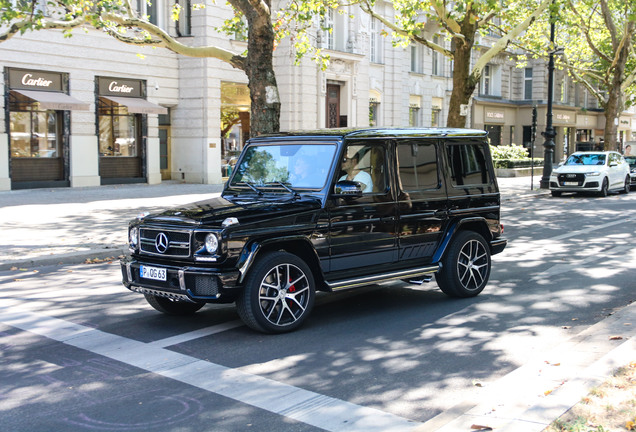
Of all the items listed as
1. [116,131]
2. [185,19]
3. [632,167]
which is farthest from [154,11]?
[632,167]

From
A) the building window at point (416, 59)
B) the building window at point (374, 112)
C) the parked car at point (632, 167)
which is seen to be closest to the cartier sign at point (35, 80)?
the building window at point (374, 112)

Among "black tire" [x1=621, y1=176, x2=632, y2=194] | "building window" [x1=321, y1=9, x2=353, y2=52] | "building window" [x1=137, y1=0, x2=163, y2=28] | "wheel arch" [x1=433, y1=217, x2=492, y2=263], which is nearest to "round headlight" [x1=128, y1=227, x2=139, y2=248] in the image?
"wheel arch" [x1=433, y1=217, x2=492, y2=263]

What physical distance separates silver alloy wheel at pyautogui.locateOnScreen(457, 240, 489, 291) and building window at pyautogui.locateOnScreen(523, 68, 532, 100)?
47.8m

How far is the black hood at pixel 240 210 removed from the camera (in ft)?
21.3

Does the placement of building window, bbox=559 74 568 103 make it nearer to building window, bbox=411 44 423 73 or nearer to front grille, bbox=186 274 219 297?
building window, bbox=411 44 423 73

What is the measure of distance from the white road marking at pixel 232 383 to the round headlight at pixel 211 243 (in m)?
0.95

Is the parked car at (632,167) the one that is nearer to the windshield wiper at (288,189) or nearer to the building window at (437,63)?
the building window at (437,63)

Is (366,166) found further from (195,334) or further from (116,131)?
(116,131)

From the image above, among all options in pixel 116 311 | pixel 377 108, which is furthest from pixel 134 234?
pixel 377 108

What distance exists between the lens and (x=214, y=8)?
27.7m

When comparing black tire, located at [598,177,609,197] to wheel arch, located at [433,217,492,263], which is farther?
black tire, located at [598,177,609,197]

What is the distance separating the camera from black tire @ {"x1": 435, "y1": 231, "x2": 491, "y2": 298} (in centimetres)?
824

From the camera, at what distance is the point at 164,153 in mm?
29484

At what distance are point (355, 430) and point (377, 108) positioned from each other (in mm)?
33732
